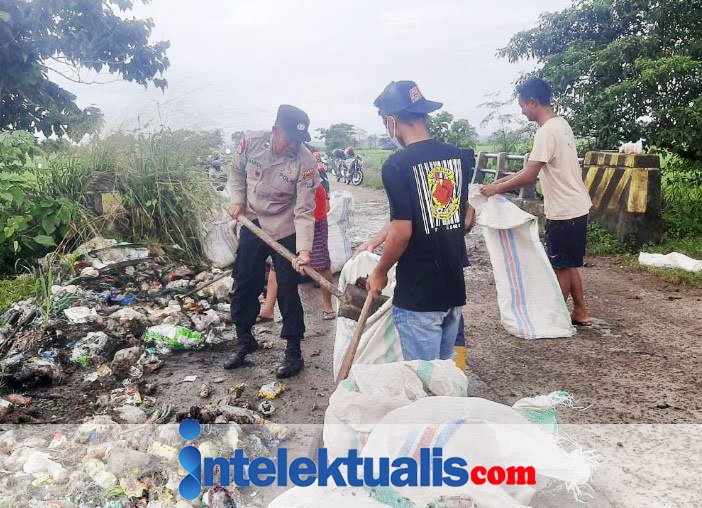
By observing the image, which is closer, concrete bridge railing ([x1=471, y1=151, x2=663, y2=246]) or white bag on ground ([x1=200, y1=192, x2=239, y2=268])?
white bag on ground ([x1=200, y1=192, x2=239, y2=268])

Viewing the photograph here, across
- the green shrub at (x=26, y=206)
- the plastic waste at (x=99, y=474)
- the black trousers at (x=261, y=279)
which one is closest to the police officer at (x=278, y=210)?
the black trousers at (x=261, y=279)

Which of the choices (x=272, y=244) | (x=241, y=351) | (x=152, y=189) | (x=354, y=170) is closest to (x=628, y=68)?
(x=152, y=189)

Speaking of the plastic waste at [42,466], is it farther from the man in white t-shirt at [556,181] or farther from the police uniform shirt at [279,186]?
the man in white t-shirt at [556,181]

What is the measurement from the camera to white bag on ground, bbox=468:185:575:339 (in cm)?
413

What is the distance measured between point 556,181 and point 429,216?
2.12m

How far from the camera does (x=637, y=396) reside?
329cm

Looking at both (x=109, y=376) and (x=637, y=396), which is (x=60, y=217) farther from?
(x=637, y=396)

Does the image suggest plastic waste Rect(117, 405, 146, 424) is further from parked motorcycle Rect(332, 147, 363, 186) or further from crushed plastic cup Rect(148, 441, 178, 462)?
parked motorcycle Rect(332, 147, 363, 186)

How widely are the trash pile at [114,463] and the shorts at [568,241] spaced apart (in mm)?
2458

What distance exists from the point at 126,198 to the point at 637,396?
16.4 feet

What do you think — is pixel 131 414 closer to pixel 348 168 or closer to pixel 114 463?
pixel 114 463

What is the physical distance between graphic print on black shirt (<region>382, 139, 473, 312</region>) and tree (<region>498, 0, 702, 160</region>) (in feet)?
19.3

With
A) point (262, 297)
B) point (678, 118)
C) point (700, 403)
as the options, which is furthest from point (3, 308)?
point (678, 118)

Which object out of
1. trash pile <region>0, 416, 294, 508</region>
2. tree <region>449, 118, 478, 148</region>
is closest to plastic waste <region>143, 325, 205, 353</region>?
trash pile <region>0, 416, 294, 508</region>
